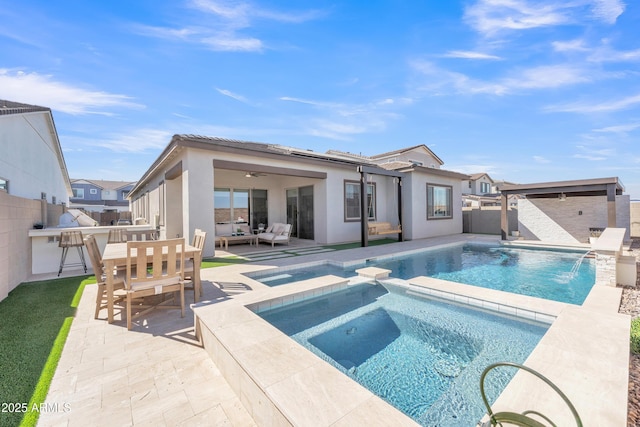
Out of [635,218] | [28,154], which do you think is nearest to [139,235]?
[28,154]

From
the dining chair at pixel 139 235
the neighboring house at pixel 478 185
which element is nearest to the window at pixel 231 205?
the dining chair at pixel 139 235

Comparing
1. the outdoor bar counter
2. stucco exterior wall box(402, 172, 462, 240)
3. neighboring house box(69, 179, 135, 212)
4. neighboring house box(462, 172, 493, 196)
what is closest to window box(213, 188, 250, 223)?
the outdoor bar counter

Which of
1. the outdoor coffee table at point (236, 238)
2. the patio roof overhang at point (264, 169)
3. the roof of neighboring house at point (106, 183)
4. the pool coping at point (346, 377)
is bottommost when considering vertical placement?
the pool coping at point (346, 377)

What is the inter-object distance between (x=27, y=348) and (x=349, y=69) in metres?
11.5

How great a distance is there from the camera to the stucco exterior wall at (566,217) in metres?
12.1

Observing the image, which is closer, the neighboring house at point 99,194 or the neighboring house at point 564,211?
the neighboring house at point 564,211

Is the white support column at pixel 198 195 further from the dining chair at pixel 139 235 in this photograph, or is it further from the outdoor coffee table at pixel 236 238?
the outdoor coffee table at pixel 236 238

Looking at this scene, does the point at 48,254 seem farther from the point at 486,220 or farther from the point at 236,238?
the point at 486,220

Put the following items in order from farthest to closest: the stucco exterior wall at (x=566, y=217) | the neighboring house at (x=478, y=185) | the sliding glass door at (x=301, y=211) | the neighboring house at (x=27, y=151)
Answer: the neighboring house at (x=478, y=185) → the sliding glass door at (x=301, y=211) → the stucco exterior wall at (x=566, y=217) → the neighboring house at (x=27, y=151)

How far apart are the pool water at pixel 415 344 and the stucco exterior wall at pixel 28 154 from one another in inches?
389

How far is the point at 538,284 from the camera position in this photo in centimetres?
616

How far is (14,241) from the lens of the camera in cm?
555

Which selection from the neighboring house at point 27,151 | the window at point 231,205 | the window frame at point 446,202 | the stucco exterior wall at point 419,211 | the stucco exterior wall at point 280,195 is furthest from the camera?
the window frame at point 446,202

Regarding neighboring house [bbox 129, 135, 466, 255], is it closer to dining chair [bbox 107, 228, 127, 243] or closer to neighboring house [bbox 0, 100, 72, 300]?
dining chair [bbox 107, 228, 127, 243]
